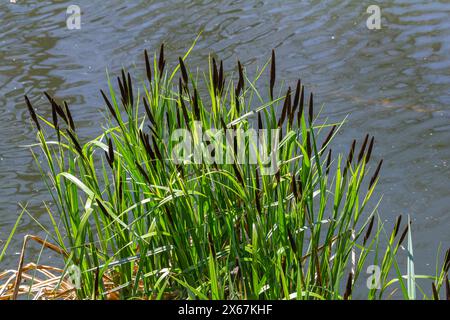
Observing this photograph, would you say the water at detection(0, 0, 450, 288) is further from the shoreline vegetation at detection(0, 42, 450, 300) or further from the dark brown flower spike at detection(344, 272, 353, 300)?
the dark brown flower spike at detection(344, 272, 353, 300)

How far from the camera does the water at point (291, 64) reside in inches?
171

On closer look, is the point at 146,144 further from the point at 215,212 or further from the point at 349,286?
the point at 349,286

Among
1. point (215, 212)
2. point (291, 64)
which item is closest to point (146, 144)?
point (215, 212)

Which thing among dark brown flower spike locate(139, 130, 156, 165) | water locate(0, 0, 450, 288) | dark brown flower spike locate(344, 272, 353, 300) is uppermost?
dark brown flower spike locate(139, 130, 156, 165)

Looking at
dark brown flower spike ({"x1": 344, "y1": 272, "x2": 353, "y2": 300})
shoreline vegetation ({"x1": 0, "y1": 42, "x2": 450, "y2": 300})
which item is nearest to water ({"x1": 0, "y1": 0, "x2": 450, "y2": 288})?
shoreline vegetation ({"x1": 0, "y1": 42, "x2": 450, "y2": 300})

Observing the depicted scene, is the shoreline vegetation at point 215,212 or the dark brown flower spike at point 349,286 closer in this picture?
the dark brown flower spike at point 349,286

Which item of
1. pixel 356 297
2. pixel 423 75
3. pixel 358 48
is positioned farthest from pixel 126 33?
pixel 356 297

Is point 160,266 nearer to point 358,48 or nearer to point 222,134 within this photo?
point 222,134

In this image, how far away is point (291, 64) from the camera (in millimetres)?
5723

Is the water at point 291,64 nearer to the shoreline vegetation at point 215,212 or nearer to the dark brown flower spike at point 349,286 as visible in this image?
the shoreline vegetation at point 215,212

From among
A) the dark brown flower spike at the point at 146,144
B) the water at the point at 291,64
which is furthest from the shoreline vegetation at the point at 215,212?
Result: the water at the point at 291,64

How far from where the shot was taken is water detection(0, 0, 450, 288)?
171 inches

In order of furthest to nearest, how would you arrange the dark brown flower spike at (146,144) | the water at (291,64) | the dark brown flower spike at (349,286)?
the water at (291,64) < the dark brown flower spike at (146,144) < the dark brown flower spike at (349,286)

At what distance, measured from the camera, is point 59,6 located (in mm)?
7250
